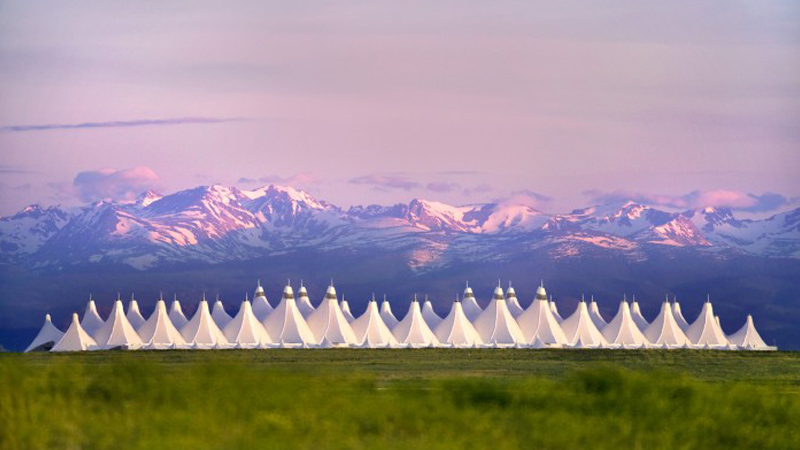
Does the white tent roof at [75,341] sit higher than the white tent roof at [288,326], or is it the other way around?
the white tent roof at [288,326]

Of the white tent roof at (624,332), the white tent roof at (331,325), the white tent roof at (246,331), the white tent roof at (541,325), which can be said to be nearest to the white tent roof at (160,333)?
the white tent roof at (246,331)

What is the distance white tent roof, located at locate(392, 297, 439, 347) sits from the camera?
81137 mm

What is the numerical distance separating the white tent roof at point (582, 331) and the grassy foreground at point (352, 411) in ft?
160

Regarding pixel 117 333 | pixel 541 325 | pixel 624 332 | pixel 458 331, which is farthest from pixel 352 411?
pixel 624 332

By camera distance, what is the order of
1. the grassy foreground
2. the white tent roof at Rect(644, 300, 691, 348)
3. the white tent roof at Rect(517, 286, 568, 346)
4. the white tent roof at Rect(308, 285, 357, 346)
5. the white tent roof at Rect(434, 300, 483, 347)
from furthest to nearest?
the white tent roof at Rect(644, 300, 691, 348) → the white tent roof at Rect(517, 286, 568, 346) → the white tent roof at Rect(434, 300, 483, 347) → the white tent roof at Rect(308, 285, 357, 346) → the grassy foreground

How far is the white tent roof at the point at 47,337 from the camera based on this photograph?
3228 inches

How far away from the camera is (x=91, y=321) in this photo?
83688 millimetres

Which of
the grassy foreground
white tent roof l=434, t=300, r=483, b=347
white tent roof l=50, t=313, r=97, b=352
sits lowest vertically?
the grassy foreground

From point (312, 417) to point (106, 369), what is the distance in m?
4.27

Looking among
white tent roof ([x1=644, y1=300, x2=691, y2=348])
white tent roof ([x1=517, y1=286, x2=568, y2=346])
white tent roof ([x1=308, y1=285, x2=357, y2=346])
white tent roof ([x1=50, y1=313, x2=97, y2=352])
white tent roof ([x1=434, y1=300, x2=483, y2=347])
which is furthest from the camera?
white tent roof ([x1=644, y1=300, x2=691, y2=348])

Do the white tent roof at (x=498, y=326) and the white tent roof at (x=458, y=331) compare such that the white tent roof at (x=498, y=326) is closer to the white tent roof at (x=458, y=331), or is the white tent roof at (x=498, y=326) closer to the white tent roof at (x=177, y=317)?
the white tent roof at (x=458, y=331)

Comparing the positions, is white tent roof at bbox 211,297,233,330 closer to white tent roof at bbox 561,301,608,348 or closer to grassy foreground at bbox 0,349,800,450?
white tent roof at bbox 561,301,608,348

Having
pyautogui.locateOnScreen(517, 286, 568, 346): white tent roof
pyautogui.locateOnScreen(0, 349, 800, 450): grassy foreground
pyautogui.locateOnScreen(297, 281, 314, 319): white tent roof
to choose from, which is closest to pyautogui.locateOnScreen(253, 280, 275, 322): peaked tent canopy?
pyautogui.locateOnScreen(297, 281, 314, 319): white tent roof

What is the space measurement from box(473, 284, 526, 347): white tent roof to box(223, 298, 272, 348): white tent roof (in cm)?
1087
